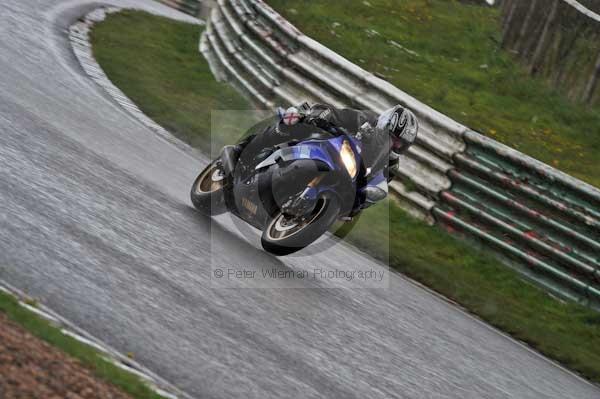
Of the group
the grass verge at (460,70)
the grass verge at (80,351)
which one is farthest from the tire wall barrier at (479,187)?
the grass verge at (80,351)

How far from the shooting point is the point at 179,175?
9.05 metres

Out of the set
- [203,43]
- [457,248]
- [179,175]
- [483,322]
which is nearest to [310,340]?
[483,322]

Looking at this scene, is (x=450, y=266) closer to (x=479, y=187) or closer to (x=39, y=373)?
(x=479, y=187)

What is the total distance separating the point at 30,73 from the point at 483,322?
5.59m

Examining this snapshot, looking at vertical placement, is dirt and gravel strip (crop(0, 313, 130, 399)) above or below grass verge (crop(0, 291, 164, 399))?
above

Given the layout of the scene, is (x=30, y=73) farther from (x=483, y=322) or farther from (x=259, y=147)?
(x=483, y=322)

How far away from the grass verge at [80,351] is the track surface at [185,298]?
0.31m

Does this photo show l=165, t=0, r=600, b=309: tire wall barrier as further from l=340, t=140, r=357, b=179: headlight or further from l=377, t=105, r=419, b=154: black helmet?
l=340, t=140, r=357, b=179: headlight

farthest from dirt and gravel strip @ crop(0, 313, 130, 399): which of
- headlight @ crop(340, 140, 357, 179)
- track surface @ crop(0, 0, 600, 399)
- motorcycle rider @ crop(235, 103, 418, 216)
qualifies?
headlight @ crop(340, 140, 357, 179)

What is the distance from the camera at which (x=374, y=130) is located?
744cm

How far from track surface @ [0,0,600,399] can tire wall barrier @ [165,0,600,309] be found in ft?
5.20

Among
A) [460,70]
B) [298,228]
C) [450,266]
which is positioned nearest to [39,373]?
[298,228]

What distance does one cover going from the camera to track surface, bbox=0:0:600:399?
15.8 ft

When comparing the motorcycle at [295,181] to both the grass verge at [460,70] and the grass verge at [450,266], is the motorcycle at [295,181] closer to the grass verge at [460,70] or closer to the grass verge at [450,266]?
the grass verge at [450,266]
